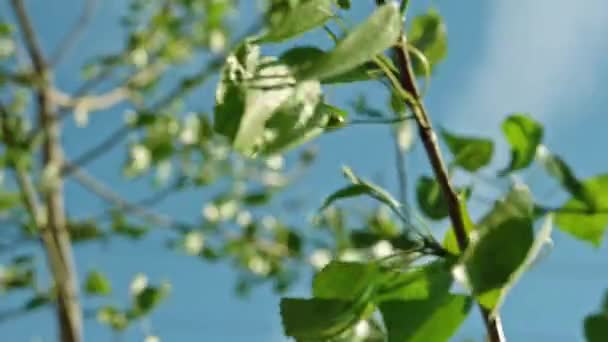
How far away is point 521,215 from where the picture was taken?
0.27 metres

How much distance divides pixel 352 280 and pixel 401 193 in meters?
0.28

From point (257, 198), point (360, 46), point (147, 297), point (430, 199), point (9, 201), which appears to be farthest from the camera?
point (257, 198)

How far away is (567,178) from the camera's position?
328mm

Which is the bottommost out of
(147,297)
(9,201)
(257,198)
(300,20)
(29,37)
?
(300,20)

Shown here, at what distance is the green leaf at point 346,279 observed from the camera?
328 mm

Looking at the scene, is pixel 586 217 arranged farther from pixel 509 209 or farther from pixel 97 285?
pixel 97 285

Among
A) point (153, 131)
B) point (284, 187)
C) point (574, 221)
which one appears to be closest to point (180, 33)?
point (153, 131)

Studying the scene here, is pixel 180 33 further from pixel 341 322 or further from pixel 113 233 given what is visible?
pixel 341 322

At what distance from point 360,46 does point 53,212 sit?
1.68 m

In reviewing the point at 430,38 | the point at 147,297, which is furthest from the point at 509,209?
the point at 147,297

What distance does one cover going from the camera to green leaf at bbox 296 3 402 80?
0.22 m

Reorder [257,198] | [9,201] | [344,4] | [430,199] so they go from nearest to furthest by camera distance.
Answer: [344,4], [430,199], [9,201], [257,198]

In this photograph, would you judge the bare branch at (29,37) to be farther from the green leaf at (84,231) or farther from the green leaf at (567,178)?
the green leaf at (567,178)

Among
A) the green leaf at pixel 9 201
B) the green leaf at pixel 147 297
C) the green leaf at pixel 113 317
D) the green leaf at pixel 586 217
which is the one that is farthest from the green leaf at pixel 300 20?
the green leaf at pixel 9 201
